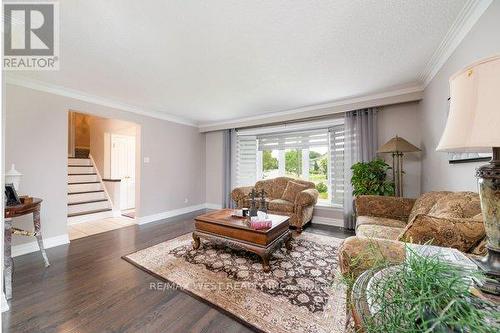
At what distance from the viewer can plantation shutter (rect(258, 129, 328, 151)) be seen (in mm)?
4449

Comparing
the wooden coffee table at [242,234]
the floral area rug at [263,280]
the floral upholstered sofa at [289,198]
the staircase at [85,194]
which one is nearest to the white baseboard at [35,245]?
the staircase at [85,194]

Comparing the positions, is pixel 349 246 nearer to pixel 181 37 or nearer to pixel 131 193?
pixel 181 37

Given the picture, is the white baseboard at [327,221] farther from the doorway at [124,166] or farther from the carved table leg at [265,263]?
the doorway at [124,166]

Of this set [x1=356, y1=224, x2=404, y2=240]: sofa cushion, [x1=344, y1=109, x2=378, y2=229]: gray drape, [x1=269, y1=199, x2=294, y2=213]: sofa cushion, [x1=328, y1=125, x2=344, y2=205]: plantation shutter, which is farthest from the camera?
[x1=328, y1=125, x2=344, y2=205]: plantation shutter

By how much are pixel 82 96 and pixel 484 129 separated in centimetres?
469

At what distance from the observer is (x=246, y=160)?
5.48 meters

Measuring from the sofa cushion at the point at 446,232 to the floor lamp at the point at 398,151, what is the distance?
2.17 metres

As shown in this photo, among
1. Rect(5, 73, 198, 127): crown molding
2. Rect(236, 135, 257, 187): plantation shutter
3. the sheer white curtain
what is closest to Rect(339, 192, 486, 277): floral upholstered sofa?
Rect(236, 135, 257, 187): plantation shutter

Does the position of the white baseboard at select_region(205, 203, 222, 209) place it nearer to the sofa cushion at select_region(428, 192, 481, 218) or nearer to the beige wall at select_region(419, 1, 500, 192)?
the beige wall at select_region(419, 1, 500, 192)

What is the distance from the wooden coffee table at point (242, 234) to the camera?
2322mm

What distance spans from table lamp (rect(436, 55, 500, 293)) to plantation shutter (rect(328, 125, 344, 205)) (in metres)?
3.37

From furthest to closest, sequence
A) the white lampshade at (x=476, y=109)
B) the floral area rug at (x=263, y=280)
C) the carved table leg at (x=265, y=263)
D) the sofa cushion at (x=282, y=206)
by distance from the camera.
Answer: the sofa cushion at (x=282, y=206) → the carved table leg at (x=265, y=263) → the floral area rug at (x=263, y=280) → the white lampshade at (x=476, y=109)

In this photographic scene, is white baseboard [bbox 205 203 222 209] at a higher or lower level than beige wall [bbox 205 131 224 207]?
lower

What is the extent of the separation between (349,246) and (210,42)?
7.09 ft
